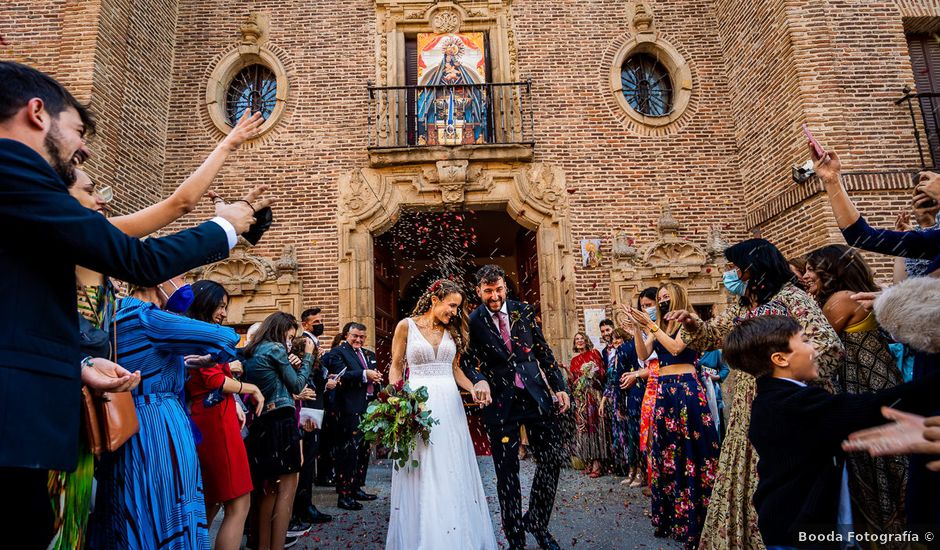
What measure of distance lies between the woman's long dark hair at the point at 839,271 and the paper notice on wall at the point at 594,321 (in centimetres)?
595

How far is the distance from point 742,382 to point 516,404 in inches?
62.4

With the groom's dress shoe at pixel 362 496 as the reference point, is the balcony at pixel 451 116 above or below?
above

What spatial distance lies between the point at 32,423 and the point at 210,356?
5.41 ft

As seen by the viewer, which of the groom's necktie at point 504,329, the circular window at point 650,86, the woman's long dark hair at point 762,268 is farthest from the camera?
the circular window at point 650,86

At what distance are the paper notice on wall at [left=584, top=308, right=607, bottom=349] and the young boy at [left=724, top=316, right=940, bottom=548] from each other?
661 cm

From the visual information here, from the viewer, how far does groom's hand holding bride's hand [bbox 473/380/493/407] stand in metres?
4.01

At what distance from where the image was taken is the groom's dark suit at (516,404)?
3.96 metres

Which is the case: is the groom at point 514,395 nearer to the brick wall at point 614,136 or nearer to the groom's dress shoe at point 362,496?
the groom's dress shoe at point 362,496

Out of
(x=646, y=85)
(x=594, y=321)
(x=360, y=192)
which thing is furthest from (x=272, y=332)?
(x=646, y=85)

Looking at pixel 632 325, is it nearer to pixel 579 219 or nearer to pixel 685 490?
pixel 685 490

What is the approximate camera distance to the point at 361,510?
18.6 ft

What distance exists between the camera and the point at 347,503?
225 inches

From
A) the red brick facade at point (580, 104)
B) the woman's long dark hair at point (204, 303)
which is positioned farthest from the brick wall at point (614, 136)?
the woman's long dark hair at point (204, 303)

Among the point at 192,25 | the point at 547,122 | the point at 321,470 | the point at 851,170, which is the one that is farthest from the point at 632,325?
the point at 192,25
